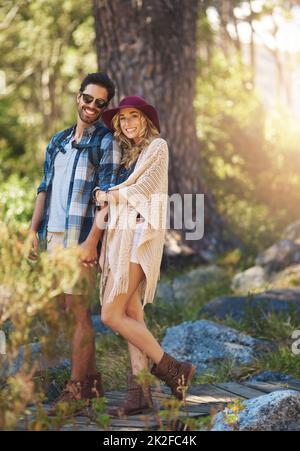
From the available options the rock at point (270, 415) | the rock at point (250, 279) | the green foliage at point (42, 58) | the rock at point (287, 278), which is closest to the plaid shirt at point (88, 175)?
the rock at point (270, 415)

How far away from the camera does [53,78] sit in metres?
25.4

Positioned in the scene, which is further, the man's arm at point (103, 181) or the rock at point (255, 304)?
the rock at point (255, 304)

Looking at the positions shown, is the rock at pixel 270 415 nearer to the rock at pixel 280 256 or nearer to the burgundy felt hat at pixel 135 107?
the burgundy felt hat at pixel 135 107

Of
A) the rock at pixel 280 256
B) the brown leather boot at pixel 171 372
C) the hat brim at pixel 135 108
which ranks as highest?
the hat brim at pixel 135 108

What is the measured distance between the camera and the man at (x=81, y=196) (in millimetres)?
4723

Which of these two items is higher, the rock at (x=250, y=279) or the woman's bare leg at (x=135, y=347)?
the rock at (x=250, y=279)

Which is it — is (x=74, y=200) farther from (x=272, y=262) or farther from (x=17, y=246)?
(x=272, y=262)

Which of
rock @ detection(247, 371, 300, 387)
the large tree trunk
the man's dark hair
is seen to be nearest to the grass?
rock @ detection(247, 371, 300, 387)

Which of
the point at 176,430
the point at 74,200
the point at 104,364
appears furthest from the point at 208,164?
the point at 176,430

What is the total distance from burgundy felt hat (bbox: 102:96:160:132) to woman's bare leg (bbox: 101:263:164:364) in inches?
34.9

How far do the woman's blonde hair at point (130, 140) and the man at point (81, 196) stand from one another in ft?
0.18

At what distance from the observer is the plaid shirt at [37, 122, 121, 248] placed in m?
4.73

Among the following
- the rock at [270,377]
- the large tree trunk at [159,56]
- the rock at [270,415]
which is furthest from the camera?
the large tree trunk at [159,56]

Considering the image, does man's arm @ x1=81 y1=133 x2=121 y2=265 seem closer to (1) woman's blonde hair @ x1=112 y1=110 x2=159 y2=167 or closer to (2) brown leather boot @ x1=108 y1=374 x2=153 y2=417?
(1) woman's blonde hair @ x1=112 y1=110 x2=159 y2=167
